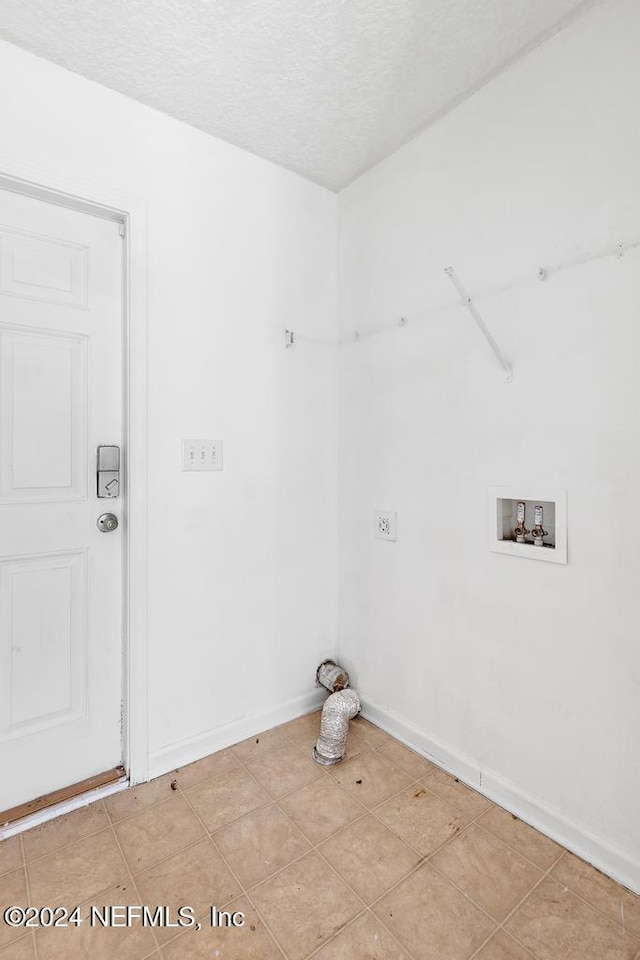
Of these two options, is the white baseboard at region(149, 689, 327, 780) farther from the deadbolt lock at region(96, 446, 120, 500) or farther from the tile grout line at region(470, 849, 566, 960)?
the tile grout line at region(470, 849, 566, 960)

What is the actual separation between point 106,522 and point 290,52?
1586 mm

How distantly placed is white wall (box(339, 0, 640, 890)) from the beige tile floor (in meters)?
0.17

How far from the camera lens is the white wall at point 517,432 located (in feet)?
4.14

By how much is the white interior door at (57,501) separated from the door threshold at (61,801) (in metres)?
0.02

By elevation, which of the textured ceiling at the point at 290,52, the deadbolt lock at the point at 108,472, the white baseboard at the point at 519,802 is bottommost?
→ the white baseboard at the point at 519,802

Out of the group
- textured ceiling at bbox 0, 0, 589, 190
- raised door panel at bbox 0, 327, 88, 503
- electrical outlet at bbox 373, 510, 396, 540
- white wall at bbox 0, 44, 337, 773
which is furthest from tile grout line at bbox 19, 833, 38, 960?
textured ceiling at bbox 0, 0, 589, 190

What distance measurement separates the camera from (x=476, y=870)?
4.21ft

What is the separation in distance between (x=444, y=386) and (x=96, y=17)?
1.48 metres

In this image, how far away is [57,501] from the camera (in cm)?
155

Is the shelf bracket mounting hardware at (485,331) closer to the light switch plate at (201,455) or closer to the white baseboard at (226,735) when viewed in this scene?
the light switch plate at (201,455)

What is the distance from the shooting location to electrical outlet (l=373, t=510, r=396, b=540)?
6.26 feet

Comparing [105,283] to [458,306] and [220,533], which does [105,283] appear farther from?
[458,306]

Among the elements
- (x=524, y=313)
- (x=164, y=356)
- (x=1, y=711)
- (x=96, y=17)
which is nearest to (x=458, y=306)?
(x=524, y=313)

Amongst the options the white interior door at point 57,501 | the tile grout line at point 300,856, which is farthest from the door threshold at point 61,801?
the tile grout line at point 300,856
